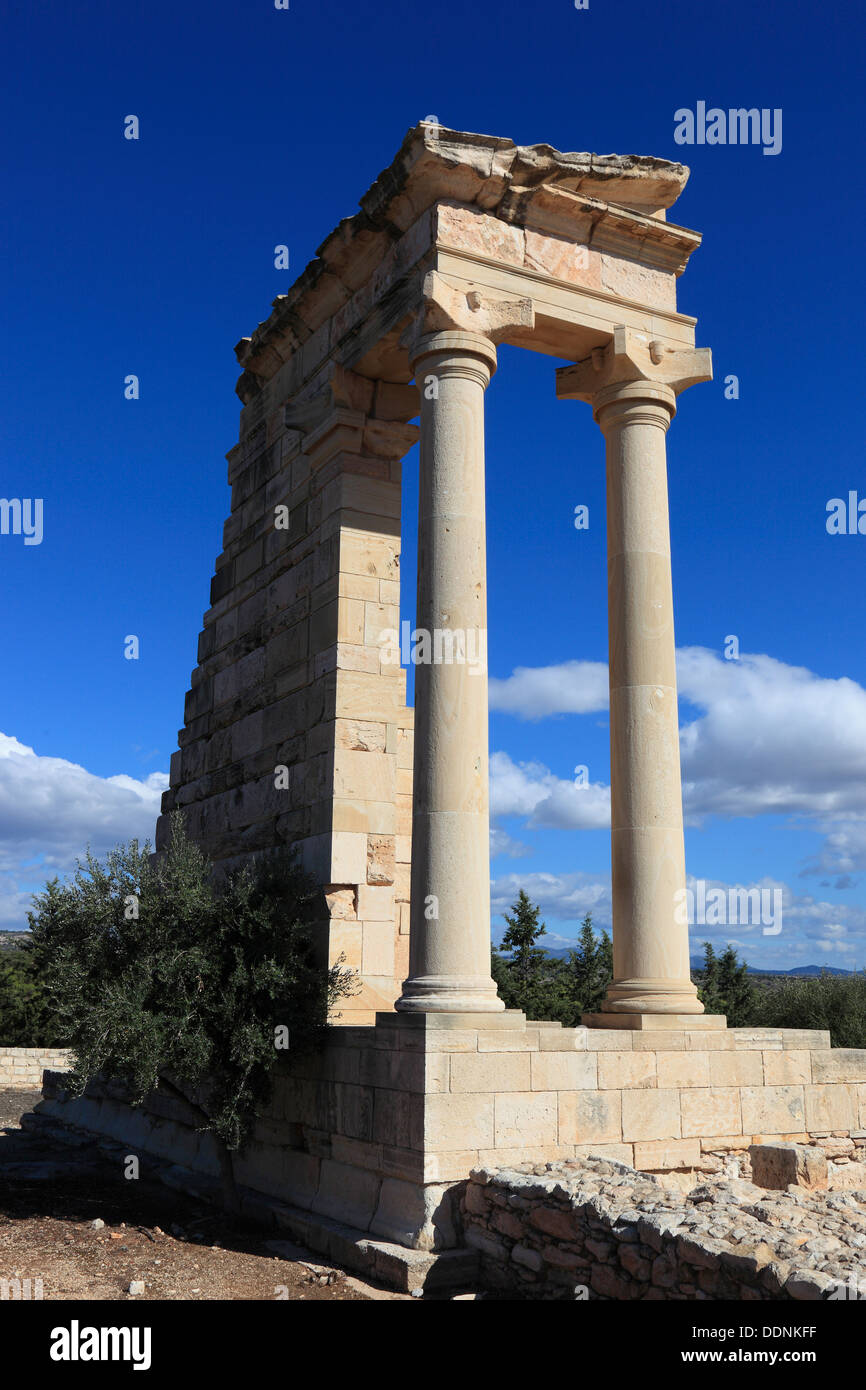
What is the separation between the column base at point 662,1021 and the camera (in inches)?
482

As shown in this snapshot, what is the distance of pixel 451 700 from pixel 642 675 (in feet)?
9.12

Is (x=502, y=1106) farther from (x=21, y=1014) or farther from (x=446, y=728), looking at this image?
(x=21, y=1014)

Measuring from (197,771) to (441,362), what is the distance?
321 inches

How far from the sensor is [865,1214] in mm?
8984

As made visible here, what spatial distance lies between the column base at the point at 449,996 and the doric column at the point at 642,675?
223 cm

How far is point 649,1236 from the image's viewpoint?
26.3 feet

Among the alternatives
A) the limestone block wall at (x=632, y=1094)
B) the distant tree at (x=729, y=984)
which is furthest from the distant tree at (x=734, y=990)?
the limestone block wall at (x=632, y=1094)

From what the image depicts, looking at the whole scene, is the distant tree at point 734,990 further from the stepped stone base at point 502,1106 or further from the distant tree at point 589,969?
the stepped stone base at point 502,1106

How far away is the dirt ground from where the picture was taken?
9.72 metres

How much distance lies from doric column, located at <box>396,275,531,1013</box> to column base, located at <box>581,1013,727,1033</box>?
1.86 meters

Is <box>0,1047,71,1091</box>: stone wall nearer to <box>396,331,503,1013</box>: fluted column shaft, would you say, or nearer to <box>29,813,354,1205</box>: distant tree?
<box>29,813,354,1205</box>: distant tree
